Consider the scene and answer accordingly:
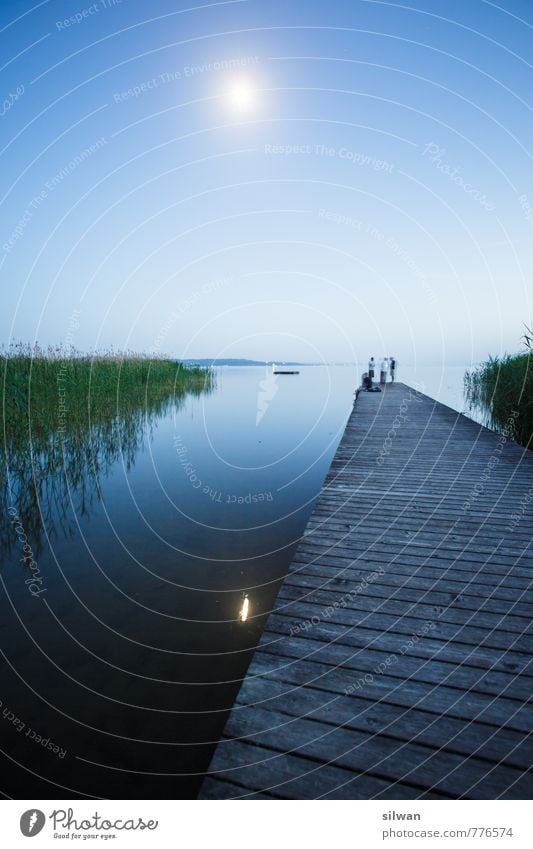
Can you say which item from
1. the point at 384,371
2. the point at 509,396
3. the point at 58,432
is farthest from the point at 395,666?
the point at 384,371

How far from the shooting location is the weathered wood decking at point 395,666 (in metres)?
1.66

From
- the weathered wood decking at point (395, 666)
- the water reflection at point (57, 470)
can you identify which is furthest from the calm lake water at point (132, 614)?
the weathered wood decking at point (395, 666)

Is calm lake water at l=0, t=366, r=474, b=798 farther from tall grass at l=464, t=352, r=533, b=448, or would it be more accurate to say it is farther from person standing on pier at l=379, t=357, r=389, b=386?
person standing on pier at l=379, t=357, r=389, b=386

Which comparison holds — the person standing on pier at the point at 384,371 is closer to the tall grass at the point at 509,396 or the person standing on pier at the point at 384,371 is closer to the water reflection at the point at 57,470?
the tall grass at the point at 509,396

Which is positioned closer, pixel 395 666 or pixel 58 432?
pixel 395 666

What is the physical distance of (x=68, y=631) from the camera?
3590 millimetres

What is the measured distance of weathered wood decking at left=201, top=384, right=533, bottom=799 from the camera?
1657 mm

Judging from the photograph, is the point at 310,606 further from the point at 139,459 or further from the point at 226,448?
the point at 226,448

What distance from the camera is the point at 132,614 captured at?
3873 millimetres

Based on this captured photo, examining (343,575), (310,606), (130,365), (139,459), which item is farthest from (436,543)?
(130,365)
